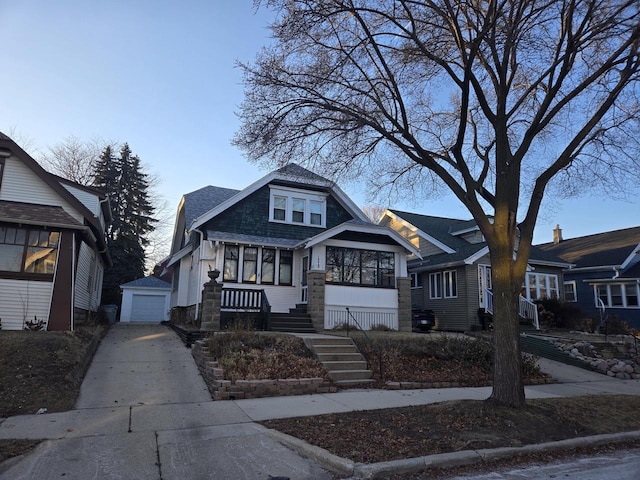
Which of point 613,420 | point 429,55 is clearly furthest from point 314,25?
point 613,420

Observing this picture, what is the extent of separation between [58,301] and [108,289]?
23.2 m

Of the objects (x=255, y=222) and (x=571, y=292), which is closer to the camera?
(x=255, y=222)

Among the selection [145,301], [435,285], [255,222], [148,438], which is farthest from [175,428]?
[145,301]

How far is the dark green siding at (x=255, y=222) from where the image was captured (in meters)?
18.0

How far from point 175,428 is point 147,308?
2302cm

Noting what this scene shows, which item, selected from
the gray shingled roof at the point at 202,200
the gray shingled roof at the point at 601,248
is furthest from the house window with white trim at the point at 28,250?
the gray shingled roof at the point at 601,248

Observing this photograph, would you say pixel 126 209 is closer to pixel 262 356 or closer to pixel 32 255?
pixel 32 255

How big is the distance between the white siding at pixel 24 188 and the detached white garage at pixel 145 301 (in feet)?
41.5

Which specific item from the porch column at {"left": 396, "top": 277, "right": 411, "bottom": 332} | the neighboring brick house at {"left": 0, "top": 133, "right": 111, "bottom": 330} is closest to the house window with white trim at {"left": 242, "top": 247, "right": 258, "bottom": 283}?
the neighboring brick house at {"left": 0, "top": 133, "right": 111, "bottom": 330}

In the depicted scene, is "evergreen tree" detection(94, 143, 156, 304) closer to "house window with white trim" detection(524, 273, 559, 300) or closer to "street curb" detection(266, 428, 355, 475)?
"house window with white trim" detection(524, 273, 559, 300)

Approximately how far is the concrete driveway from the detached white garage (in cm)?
1857

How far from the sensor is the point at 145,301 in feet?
90.5

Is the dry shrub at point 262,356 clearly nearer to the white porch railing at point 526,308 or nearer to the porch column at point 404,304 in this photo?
the porch column at point 404,304

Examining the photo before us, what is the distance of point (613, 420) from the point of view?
24.7 ft
